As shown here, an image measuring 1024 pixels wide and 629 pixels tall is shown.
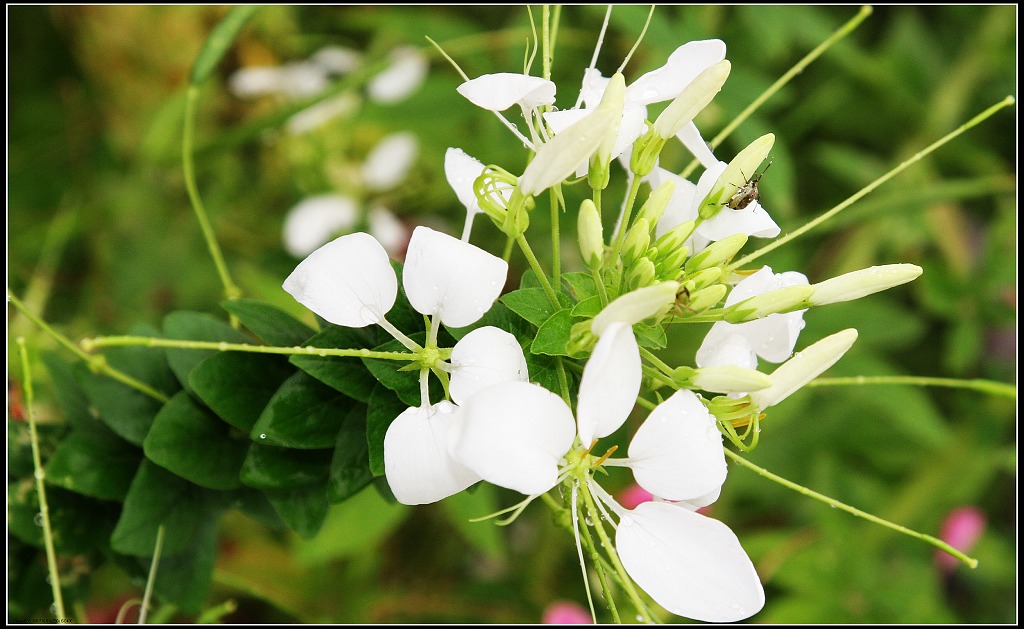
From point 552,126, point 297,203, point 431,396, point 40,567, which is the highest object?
point 552,126

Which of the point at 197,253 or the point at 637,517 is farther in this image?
the point at 197,253

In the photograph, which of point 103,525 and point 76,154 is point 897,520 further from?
point 76,154

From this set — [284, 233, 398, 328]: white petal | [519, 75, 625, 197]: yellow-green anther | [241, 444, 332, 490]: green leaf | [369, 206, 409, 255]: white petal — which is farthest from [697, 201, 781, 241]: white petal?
[369, 206, 409, 255]: white petal

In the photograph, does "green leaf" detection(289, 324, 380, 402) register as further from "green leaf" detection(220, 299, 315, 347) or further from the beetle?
the beetle

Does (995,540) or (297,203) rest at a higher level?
(297,203)

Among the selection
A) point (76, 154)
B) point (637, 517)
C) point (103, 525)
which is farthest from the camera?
point (76, 154)

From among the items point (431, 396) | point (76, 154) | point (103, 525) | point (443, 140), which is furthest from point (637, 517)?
point (76, 154)

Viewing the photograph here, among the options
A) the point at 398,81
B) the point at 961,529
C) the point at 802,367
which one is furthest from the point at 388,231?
the point at 961,529
